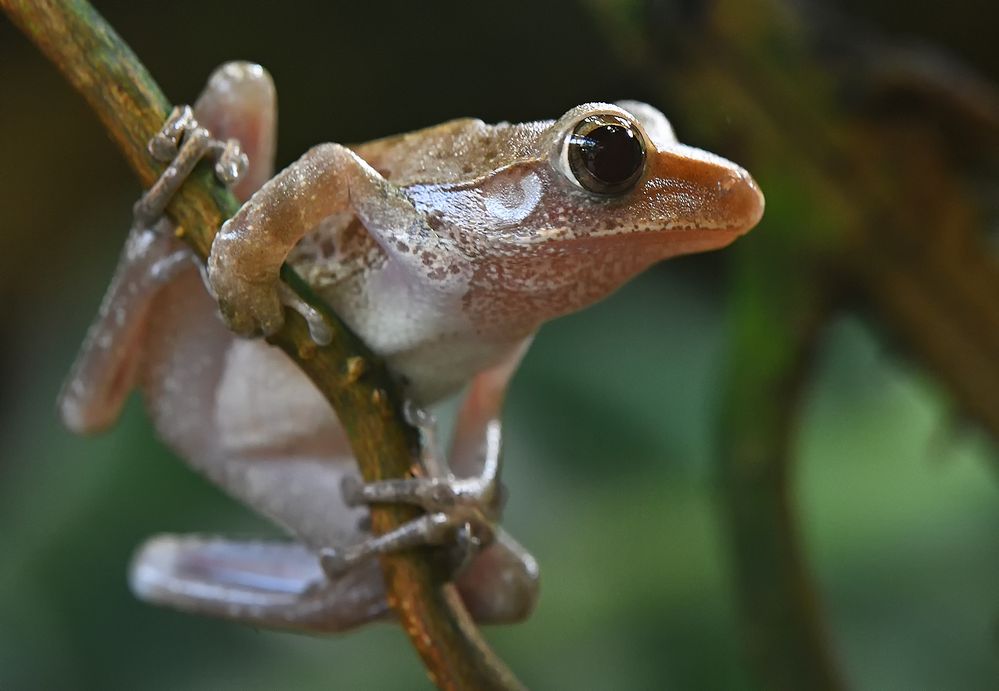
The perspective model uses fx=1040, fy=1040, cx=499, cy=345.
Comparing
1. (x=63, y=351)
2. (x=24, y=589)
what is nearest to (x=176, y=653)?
(x=24, y=589)

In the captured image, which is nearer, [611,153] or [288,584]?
[611,153]

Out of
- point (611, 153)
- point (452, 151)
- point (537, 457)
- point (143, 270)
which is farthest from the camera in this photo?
point (537, 457)

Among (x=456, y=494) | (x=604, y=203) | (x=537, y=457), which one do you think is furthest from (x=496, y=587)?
(x=537, y=457)

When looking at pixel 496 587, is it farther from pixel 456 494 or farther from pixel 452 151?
pixel 452 151

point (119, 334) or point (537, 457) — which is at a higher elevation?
point (119, 334)

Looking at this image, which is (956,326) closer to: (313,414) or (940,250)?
(940,250)

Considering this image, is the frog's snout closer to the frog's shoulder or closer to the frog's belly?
the frog's shoulder

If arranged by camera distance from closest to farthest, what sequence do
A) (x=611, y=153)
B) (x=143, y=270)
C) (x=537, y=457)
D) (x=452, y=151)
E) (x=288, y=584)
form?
1. (x=611, y=153)
2. (x=452, y=151)
3. (x=143, y=270)
4. (x=288, y=584)
5. (x=537, y=457)

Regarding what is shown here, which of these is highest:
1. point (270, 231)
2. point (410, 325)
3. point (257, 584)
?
point (270, 231)
